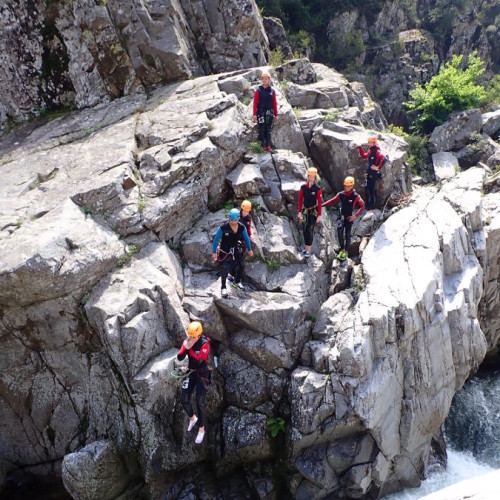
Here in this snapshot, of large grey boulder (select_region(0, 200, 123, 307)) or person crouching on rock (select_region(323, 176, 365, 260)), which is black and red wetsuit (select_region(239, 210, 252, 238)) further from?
large grey boulder (select_region(0, 200, 123, 307))

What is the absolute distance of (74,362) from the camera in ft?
39.1

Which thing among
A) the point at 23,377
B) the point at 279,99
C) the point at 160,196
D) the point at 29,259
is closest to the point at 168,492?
the point at 23,377

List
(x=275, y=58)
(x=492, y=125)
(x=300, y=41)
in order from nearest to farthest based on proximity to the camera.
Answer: (x=275, y=58), (x=492, y=125), (x=300, y=41)

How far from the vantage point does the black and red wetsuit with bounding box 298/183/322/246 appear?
42.5 ft

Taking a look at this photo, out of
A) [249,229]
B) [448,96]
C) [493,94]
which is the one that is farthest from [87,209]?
[493,94]

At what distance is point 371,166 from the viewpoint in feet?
47.4

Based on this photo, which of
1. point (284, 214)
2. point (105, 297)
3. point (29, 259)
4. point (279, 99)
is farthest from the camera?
point (279, 99)

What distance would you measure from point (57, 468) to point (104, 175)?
26.4ft

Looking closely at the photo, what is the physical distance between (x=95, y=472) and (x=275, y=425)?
447 centimetres

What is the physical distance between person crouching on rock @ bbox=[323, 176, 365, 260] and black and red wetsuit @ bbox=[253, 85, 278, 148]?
10.4ft

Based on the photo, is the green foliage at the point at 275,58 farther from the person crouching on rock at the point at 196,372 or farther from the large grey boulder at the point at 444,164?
the person crouching on rock at the point at 196,372

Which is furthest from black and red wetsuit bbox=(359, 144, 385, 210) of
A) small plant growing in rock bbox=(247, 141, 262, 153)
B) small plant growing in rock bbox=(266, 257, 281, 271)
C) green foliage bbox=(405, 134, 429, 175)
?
green foliage bbox=(405, 134, 429, 175)

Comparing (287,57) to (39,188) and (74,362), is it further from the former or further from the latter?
(74,362)

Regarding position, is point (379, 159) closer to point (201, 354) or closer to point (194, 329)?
point (194, 329)
